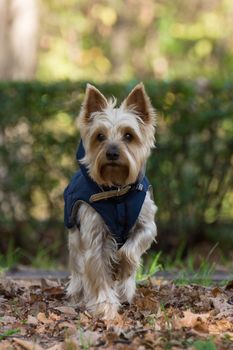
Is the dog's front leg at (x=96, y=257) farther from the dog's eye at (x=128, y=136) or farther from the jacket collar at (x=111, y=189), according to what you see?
the dog's eye at (x=128, y=136)

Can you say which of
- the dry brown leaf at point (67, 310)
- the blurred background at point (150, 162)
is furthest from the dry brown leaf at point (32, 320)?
the blurred background at point (150, 162)

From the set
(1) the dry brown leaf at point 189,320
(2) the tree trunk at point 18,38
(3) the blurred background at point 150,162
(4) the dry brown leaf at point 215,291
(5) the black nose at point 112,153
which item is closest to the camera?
(1) the dry brown leaf at point 189,320

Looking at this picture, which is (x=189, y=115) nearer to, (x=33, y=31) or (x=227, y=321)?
(x=227, y=321)

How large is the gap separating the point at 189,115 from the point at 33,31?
6.38 metres

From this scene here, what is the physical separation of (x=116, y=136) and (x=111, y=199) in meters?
0.46

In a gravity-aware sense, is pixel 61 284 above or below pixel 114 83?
below

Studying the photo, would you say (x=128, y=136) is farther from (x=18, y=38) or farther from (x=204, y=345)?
(x=18, y=38)

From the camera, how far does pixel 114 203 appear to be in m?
6.49

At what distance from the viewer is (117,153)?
6383mm

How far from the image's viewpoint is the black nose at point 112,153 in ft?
20.9

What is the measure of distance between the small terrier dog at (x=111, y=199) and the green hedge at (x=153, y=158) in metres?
3.93

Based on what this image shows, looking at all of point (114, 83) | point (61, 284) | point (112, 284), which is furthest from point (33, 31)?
point (112, 284)

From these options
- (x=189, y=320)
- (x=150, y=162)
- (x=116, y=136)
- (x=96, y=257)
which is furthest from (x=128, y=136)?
(x=150, y=162)

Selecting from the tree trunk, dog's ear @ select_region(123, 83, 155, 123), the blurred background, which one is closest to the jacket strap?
dog's ear @ select_region(123, 83, 155, 123)
